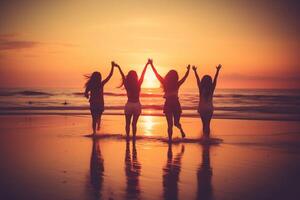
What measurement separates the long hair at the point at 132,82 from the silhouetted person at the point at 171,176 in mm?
3398

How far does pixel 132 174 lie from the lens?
816 cm

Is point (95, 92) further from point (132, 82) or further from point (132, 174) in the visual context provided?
point (132, 174)

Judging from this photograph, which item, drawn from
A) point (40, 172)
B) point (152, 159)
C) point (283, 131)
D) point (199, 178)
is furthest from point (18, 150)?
point (283, 131)

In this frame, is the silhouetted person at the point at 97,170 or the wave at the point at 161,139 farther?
the wave at the point at 161,139

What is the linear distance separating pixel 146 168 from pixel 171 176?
0.99m

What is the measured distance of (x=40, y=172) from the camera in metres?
8.28

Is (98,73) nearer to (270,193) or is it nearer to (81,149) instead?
(81,149)

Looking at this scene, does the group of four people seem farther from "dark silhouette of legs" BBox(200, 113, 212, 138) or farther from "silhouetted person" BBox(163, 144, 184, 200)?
"silhouetted person" BBox(163, 144, 184, 200)

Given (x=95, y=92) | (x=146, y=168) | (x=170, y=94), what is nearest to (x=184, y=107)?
(x=95, y=92)

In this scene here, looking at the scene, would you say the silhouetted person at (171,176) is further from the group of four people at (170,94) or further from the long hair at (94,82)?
the long hair at (94,82)

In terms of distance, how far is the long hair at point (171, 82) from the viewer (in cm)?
1334

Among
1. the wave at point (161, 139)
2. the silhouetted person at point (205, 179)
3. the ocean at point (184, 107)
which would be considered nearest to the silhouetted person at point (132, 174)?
the silhouetted person at point (205, 179)

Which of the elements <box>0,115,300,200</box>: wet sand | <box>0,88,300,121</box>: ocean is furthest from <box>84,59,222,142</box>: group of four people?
<box>0,88,300,121</box>: ocean

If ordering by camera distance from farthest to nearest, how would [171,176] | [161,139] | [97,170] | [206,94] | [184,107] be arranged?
[184,107]
[161,139]
[206,94]
[97,170]
[171,176]
